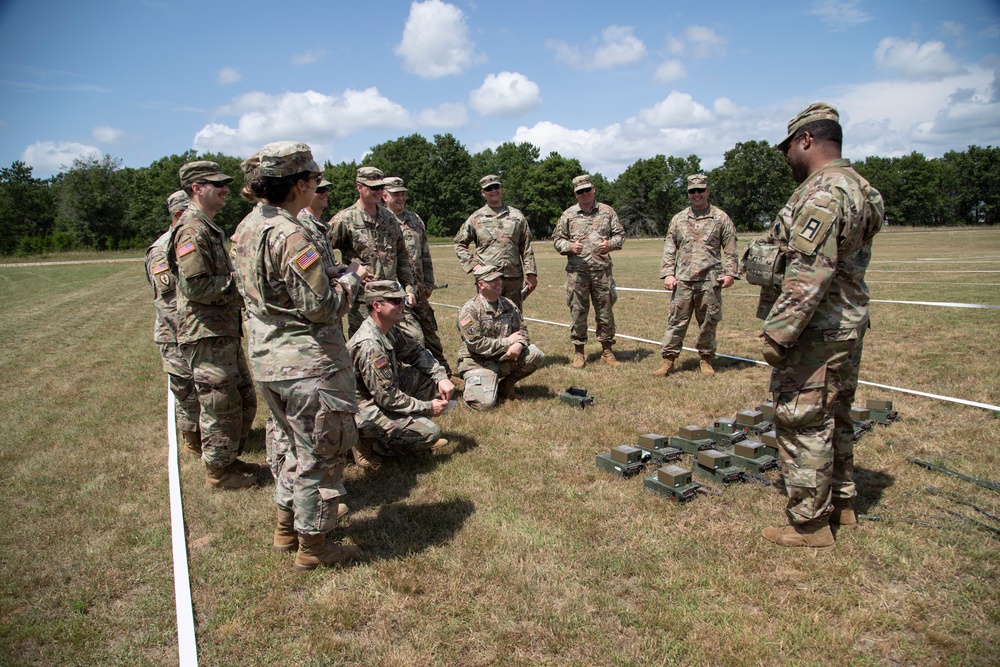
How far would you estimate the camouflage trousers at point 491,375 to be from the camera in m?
6.38

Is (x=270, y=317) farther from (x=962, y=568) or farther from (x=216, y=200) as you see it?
(x=962, y=568)

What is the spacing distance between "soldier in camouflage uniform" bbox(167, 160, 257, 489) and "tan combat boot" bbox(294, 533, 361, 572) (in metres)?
1.55

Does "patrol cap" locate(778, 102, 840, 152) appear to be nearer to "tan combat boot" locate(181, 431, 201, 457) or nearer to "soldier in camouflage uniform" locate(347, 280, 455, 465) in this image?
"soldier in camouflage uniform" locate(347, 280, 455, 465)

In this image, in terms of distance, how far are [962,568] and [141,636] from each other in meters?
4.70

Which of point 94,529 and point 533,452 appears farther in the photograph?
point 533,452

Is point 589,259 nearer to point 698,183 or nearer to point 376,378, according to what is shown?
point 698,183

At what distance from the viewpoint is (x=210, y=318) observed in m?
4.67

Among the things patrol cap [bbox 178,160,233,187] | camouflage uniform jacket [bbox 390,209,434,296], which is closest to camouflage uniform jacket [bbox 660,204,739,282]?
camouflage uniform jacket [bbox 390,209,434,296]

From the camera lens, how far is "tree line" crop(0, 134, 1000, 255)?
2640 inches

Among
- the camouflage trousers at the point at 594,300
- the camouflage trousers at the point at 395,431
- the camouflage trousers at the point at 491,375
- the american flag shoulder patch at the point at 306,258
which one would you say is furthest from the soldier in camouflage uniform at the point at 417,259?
the american flag shoulder patch at the point at 306,258

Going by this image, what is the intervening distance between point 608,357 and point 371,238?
12.5 ft

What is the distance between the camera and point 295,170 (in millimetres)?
3283

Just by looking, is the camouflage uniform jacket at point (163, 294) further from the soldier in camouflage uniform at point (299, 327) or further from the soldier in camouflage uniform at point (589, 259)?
the soldier in camouflage uniform at point (589, 259)

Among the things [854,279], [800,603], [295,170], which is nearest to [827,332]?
[854,279]
